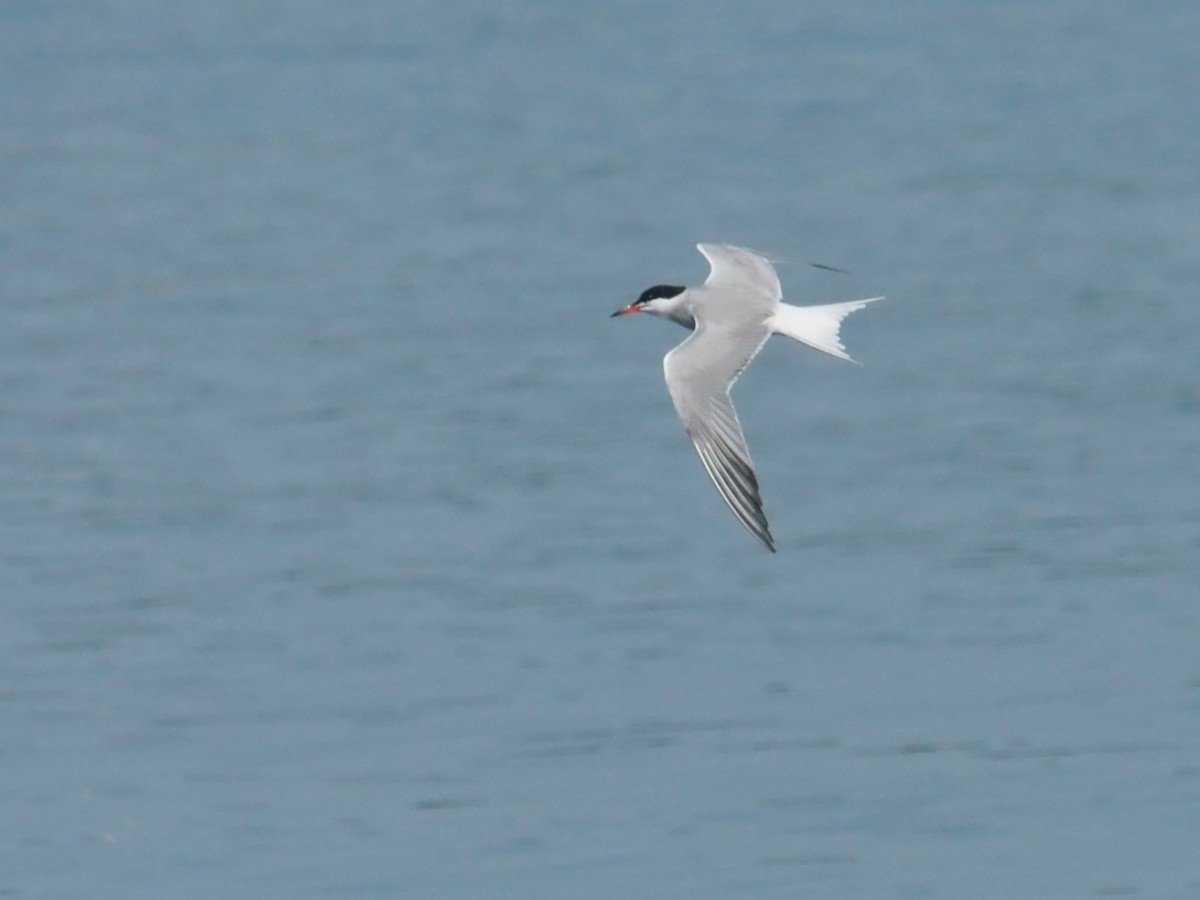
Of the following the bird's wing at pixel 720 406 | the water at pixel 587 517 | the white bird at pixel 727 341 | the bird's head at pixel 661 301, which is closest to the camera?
the bird's wing at pixel 720 406

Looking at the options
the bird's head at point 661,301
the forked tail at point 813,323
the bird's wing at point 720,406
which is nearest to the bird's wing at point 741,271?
the bird's head at point 661,301

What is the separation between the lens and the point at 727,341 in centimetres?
853

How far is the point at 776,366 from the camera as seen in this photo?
15.3m

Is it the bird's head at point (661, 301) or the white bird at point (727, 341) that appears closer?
the white bird at point (727, 341)

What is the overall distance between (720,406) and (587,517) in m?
3.92

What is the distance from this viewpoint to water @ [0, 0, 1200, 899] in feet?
28.5

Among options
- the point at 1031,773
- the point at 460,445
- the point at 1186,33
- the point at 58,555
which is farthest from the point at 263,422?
the point at 1186,33

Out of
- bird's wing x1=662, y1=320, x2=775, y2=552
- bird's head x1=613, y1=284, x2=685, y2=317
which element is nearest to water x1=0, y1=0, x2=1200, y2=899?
bird's wing x1=662, y1=320, x2=775, y2=552

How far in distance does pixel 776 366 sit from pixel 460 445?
273cm

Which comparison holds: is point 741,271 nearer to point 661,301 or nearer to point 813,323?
point 661,301

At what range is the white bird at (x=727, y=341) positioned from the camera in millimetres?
7797

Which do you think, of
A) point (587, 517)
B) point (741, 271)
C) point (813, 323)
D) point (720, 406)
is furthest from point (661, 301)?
point (587, 517)

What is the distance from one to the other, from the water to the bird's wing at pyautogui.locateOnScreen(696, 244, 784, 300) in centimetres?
149

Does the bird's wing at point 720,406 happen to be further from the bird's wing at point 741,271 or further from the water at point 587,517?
the water at point 587,517
